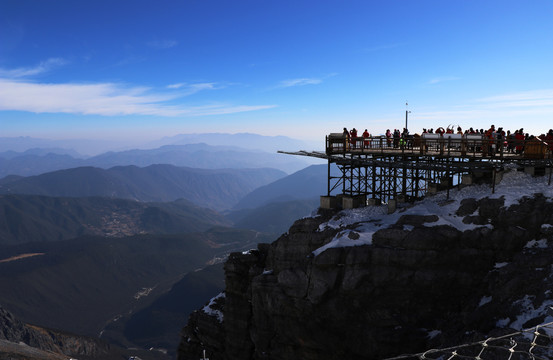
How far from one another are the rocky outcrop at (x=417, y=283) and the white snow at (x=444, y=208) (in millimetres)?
306

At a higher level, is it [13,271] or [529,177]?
[529,177]

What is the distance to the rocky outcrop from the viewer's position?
25516 mm

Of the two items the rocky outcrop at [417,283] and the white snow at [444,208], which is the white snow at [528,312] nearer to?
the rocky outcrop at [417,283]

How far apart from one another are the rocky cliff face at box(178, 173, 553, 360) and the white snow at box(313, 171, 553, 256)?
0.16 metres

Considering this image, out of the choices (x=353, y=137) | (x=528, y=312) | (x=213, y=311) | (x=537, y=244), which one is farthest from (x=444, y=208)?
(x=213, y=311)

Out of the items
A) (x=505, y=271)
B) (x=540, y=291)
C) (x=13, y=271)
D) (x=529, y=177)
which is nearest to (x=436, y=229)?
(x=505, y=271)

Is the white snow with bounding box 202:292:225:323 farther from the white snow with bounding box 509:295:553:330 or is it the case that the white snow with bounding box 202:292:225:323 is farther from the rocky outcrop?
the white snow with bounding box 509:295:553:330

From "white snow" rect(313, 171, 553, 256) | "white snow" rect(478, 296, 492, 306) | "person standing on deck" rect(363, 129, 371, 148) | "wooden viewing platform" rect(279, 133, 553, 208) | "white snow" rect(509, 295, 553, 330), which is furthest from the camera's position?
"person standing on deck" rect(363, 129, 371, 148)

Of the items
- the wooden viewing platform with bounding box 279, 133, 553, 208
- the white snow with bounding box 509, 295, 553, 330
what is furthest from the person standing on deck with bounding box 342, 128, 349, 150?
the white snow with bounding box 509, 295, 553, 330

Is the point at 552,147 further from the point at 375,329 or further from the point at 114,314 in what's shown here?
the point at 114,314

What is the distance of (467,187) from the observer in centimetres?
3291

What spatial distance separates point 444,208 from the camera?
3105 cm

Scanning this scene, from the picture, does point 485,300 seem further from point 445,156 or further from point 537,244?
point 445,156

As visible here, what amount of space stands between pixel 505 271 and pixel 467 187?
8598 millimetres
